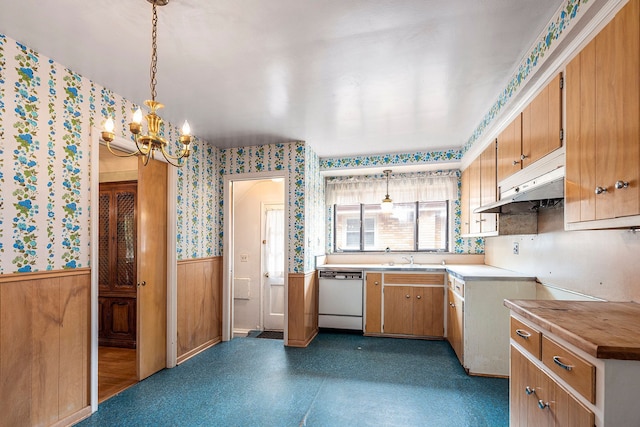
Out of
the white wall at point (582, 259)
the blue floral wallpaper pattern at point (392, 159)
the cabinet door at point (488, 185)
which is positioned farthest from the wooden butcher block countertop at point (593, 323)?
the blue floral wallpaper pattern at point (392, 159)

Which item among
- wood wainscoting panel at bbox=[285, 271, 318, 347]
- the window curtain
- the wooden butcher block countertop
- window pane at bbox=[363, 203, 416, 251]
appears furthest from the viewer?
window pane at bbox=[363, 203, 416, 251]

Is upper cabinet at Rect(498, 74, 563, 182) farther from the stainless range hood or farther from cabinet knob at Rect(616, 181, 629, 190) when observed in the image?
cabinet knob at Rect(616, 181, 629, 190)

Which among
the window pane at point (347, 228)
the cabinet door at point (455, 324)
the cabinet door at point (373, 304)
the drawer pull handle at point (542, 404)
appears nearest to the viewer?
the drawer pull handle at point (542, 404)

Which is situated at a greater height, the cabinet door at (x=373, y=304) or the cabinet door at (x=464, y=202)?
the cabinet door at (x=464, y=202)

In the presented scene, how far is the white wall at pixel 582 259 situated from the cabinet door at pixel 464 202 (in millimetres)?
890

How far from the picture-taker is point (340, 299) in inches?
177

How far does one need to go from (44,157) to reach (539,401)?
3.16 m

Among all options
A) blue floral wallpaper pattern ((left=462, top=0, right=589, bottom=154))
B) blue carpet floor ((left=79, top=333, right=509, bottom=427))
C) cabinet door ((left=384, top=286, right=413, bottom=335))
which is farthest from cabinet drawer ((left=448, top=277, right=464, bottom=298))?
blue floral wallpaper pattern ((left=462, top=0, right=589, bottom=154))

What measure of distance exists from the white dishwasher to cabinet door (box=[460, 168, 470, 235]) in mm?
1561

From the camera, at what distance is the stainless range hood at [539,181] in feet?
6.08

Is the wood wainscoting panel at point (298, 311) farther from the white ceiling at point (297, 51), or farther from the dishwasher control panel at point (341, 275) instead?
the white ceiling at point (297, 51)

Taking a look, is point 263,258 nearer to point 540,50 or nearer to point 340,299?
point 340,299

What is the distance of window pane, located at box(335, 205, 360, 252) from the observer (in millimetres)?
5266

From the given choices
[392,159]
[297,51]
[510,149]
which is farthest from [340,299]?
[297,51]
